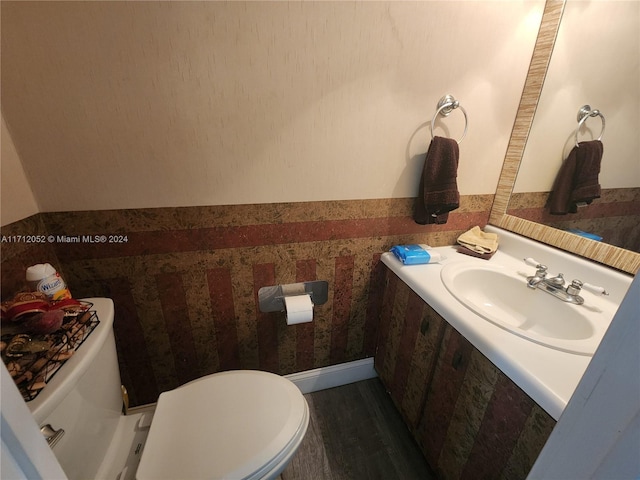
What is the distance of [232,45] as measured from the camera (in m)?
0.82

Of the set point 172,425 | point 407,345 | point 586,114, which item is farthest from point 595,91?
point 172,425

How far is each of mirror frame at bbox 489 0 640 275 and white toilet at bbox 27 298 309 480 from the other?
1202 millimetres

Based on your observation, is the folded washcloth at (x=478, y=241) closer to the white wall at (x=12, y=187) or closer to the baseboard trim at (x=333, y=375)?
the baseboard trim at (x=333, y=375)

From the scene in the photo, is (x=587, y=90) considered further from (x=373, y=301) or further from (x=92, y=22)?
(x=92, y=22)

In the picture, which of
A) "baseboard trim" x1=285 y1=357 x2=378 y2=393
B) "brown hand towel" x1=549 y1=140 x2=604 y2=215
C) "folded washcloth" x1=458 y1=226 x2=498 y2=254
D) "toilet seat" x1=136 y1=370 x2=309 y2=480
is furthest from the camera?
"baseboard trim" x1=285 y1=357 x2=378 y2=393

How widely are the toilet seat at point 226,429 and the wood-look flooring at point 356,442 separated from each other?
1.67 feet

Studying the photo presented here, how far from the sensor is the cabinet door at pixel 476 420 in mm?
619

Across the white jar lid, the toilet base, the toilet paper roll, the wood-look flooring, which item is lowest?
the wood-look flooring

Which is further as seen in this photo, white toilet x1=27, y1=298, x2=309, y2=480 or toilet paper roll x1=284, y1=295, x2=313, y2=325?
toilet paper roll x1=284, y1=295, x2=313, y2=325

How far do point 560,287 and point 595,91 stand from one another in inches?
28.9

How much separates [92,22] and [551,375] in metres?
1.52

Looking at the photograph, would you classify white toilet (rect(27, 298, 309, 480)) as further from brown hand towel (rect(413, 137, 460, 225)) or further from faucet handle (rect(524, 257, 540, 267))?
faucet handle (rect(524, 257, 540, 267))

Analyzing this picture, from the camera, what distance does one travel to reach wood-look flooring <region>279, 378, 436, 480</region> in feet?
3.60

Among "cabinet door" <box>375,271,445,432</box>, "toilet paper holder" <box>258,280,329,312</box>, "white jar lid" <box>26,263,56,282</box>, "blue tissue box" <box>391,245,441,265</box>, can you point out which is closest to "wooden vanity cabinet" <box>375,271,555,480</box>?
"cabinet door" <box>375,271,445,432</box>
